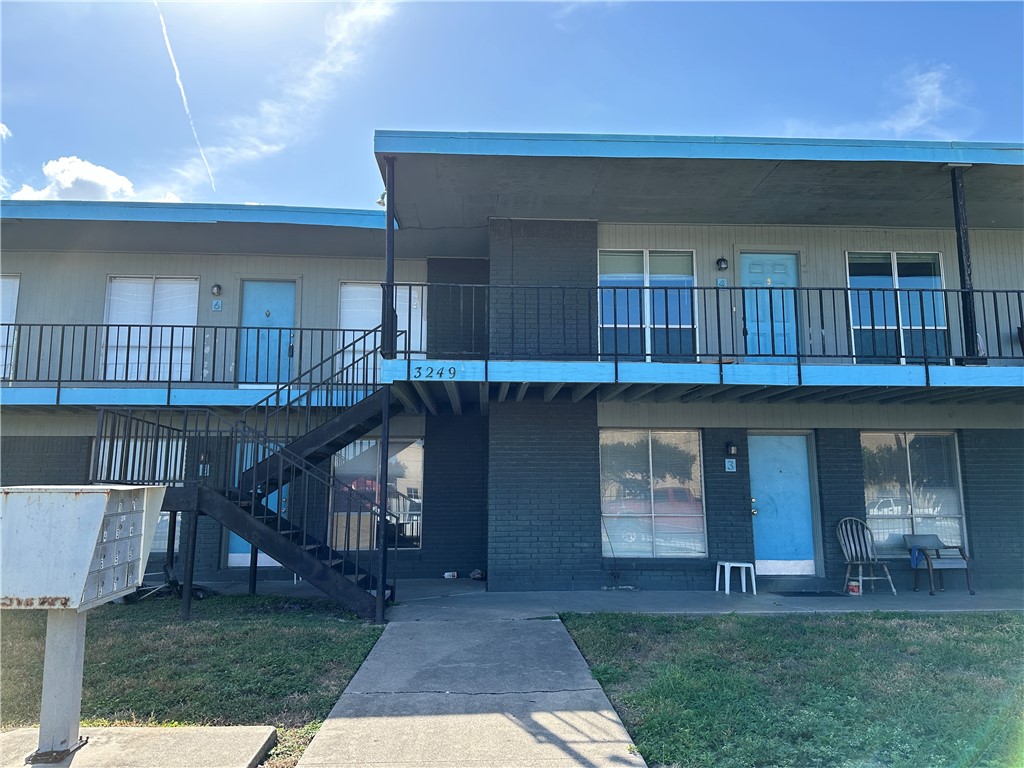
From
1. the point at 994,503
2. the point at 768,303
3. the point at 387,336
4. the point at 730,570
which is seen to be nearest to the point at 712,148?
the point at 768,303

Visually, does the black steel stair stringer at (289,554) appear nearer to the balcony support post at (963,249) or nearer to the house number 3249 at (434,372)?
the house number 3249 at (434,372)

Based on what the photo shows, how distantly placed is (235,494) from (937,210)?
33.5ft

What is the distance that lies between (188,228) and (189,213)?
1.40 ft

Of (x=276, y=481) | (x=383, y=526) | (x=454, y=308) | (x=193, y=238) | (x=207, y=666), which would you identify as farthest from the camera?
(x=454, y=308)

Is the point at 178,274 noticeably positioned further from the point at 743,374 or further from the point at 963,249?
the point at 963,249

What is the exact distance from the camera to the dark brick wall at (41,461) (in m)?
10.9

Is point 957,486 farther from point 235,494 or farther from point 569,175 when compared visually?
point 235,494

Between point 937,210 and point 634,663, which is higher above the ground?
point 937,210

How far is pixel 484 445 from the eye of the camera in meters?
11.2

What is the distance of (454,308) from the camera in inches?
461

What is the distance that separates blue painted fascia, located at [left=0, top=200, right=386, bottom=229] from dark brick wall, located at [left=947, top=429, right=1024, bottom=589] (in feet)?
31.1

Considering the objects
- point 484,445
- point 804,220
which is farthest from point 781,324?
point 484,445

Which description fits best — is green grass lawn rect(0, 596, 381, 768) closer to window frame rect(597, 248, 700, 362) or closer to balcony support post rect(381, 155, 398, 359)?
balcony support post rect(381, 155, 398, 359)

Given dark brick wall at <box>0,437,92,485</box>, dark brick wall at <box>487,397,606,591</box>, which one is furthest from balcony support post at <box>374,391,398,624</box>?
dark brick wall at <box>0,437,92,485</box>
